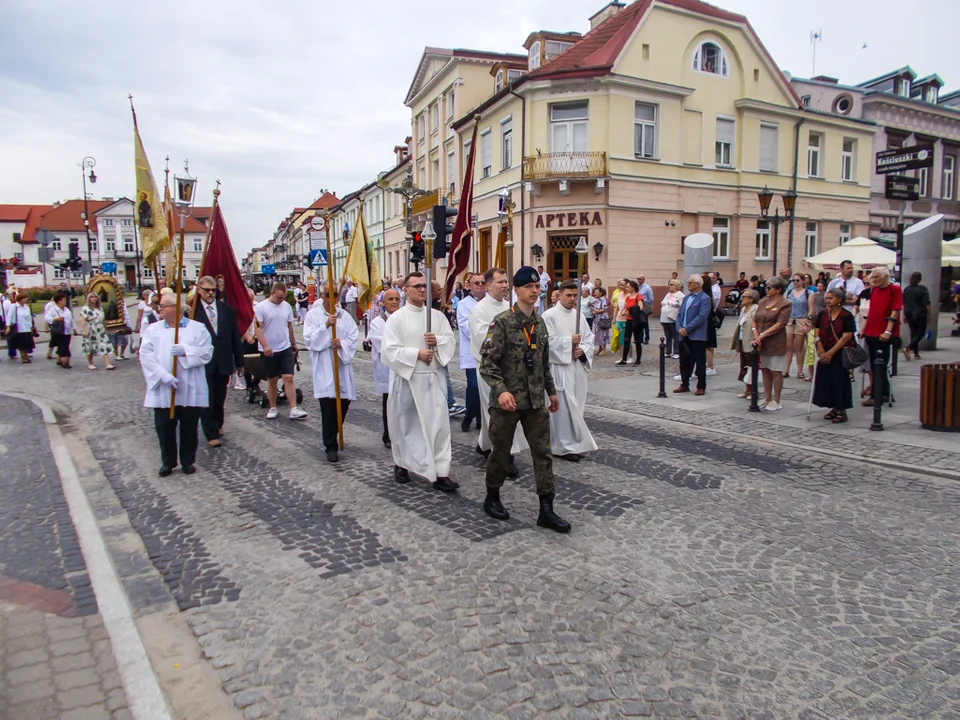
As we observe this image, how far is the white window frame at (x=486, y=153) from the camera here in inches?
1163

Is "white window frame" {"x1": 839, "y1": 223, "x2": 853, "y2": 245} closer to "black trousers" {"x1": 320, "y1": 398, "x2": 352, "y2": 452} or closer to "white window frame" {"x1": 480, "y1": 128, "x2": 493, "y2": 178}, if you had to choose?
"white window frame" {"x1": 480, "y1": 128, "x2": 493, "y2": 178}

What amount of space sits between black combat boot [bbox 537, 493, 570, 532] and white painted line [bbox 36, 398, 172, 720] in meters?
→ 2.72

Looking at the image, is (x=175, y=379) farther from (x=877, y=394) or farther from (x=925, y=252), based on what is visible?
(x=925, y=252)

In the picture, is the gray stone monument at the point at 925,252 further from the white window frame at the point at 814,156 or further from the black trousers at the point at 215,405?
the white window frame at the point at 814,156

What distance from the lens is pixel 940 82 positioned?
3684 cm

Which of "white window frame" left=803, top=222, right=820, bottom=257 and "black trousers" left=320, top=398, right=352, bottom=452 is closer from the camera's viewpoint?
"black trousers" left=320, top=398, right=352, bottom=452

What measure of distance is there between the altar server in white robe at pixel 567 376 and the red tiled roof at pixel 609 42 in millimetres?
20229

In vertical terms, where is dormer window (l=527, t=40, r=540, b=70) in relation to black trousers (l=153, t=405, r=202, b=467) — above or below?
above

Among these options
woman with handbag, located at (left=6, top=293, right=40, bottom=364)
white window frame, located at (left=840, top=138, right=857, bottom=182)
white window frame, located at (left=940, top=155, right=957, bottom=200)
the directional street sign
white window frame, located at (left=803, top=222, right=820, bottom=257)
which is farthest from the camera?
white window frame, located at (left=940, top=155, right=957, bottom=200)

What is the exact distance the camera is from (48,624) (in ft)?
12.4

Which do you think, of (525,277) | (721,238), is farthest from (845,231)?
(525,277)

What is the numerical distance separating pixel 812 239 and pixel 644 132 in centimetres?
1081

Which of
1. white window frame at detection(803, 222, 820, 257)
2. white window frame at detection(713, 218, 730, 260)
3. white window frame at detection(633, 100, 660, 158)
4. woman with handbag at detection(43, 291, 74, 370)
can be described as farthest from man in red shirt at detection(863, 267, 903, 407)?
white window frame at detection(803, 222, 820, 257)

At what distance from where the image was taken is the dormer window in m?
30.4
